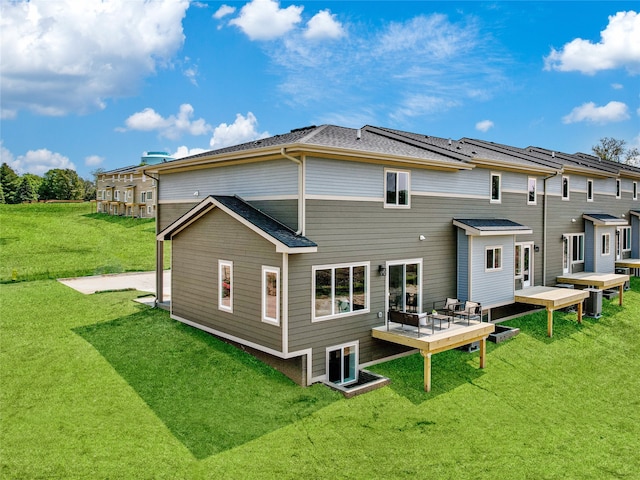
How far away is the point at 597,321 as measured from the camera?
17.1m

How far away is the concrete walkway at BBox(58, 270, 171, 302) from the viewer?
19134 millimetres

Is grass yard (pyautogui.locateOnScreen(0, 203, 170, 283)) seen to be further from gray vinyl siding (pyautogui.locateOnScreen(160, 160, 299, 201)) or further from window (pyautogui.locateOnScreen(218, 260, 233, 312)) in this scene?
window (pyautogui.locateOnScreen(218, 260, 233, 312))

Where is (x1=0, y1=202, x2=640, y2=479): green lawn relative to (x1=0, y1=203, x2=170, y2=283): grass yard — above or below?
below

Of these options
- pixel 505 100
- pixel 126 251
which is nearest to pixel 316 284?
pixel 126 251

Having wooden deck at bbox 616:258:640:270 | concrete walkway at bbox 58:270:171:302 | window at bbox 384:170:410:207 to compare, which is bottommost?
concrete walkway at bbox 58:270:171:302

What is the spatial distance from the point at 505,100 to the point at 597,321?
2088 cm

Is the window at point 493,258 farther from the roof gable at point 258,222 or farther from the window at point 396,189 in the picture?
the roof gable at point 258,222

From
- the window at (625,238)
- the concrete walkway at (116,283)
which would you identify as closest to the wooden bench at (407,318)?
the concrete walkway at (116,283)

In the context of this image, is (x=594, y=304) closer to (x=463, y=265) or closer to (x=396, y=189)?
(x=463, y=265)

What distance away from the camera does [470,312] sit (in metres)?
12.7

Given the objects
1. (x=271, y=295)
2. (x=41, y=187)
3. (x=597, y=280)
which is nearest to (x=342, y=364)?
(x=271, y=295)

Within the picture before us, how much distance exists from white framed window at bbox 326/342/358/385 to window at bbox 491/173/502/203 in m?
8.10

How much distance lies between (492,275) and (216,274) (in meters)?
8.90

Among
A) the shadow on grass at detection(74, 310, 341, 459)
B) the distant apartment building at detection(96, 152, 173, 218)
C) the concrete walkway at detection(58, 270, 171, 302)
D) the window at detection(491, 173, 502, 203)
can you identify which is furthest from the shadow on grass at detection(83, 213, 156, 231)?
the window at detection(491, 173, 502, 203)
